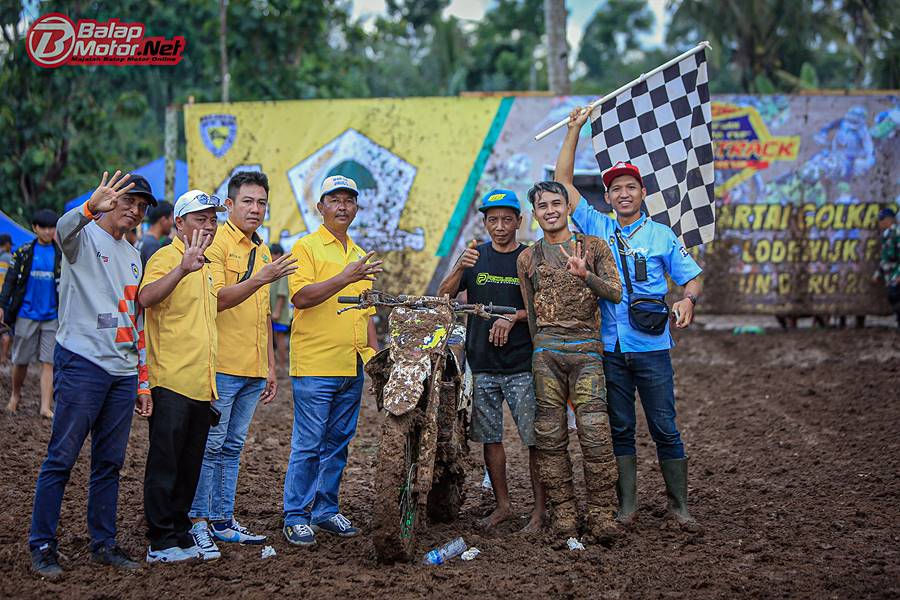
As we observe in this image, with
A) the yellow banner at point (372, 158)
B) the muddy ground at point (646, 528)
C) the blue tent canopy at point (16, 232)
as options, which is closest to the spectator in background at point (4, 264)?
the blue tent canopy at point (16, 232)

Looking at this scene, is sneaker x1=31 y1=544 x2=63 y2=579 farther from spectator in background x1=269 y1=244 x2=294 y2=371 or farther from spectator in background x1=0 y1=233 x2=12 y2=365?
spectator in background x1=269 y1=244 x2=294 y2=371

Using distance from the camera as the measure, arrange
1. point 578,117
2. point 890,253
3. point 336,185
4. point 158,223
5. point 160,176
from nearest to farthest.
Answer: point 336,185 < point 578,117 < point 158,223 < point 890,253 < point 160,176

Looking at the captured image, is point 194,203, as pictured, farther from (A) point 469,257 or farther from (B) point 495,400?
(B) point 495,400

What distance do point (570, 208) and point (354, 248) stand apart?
137 cm

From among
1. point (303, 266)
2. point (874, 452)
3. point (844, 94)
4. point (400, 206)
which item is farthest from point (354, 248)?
point (844, 94)

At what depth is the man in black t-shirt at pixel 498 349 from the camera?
5129 mm

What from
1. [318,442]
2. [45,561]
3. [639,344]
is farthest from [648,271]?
[45,561]

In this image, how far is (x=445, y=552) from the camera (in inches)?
176

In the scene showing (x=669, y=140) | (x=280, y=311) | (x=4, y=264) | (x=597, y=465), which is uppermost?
(x=669, y=140)

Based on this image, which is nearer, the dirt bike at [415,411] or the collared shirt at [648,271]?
the dirt bike at [415,411]

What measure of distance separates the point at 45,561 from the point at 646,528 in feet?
10.7

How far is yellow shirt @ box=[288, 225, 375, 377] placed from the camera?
15.9 ft

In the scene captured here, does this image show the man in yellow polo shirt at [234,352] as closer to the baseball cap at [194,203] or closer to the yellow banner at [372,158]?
the baseball cap at [194,203]

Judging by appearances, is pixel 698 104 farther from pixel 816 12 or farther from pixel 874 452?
pixel 816 12
